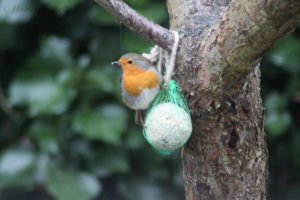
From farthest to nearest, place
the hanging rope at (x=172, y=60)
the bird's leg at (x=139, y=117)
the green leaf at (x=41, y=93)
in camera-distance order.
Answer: the green leaf at (x=41, y=93) → the bird's leg at (x=139, y=117) → the hanging rope at (x=172, y=60)

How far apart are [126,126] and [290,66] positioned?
0.81 m

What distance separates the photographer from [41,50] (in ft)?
6.40

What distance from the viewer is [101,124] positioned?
1.84 meters

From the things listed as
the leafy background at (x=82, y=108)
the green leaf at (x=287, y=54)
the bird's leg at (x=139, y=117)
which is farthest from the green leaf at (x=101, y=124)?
the green leaf at (x=287, y=54)

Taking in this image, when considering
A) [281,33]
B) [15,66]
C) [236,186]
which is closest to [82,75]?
[15,66]

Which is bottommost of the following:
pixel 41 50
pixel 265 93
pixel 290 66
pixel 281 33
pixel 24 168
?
pixel 24 168

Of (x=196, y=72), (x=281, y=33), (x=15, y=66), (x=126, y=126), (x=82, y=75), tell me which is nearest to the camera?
(x=281, y=33)

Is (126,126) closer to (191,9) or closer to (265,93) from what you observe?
(265,93)

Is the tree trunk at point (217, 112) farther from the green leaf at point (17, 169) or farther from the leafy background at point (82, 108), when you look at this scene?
the green leaf at point (17, 169)

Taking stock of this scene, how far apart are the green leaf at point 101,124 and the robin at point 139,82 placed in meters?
0.58

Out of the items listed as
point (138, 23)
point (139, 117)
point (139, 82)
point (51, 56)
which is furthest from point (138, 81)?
point (51, 56)

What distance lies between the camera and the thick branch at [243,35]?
73cm

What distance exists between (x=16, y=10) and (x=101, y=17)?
1.33 ft

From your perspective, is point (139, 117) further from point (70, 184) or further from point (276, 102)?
point (276, 102)
